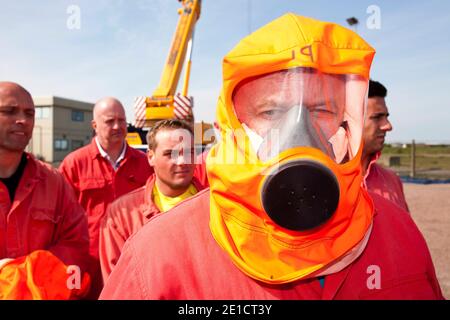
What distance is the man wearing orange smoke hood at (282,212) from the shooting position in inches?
43.8

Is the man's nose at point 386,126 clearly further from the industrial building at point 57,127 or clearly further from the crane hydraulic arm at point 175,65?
the industrial building at point 57,127

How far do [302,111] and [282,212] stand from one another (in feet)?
1.12

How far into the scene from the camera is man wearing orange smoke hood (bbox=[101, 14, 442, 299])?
1.11m

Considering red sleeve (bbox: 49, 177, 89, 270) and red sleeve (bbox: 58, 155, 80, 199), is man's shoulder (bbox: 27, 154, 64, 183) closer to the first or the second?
red sleeve (bbox: 49, 177, 89, 270)

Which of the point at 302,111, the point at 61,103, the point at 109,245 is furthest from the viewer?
the point at 61,103

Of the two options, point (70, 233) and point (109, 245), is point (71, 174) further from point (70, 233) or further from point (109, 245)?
point (109, 245)

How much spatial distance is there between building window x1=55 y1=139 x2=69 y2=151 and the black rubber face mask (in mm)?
35630

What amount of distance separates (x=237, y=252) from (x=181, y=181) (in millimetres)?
1615

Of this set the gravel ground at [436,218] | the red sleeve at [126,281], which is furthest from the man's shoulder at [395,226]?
the gravel ground at [436,218]

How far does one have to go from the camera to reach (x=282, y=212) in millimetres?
1089

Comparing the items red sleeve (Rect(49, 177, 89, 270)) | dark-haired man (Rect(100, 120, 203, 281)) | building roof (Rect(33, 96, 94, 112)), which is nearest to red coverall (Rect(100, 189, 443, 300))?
dark-haired man (Rect(100, 120, 203, 281))

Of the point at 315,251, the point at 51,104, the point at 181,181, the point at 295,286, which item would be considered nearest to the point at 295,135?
the point at 315,251

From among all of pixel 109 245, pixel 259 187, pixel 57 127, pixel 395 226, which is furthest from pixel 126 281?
pixel 57 127
